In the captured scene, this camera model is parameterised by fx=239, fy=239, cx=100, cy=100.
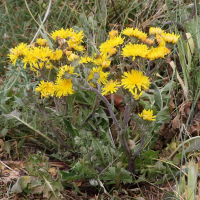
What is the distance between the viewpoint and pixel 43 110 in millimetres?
1650

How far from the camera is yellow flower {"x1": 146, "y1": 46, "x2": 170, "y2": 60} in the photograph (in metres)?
1.30

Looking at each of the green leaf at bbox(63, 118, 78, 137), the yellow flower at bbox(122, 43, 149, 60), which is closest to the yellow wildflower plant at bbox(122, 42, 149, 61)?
the yellow flower at bbox(122, 43, 149, 60)

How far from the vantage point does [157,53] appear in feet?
4.28

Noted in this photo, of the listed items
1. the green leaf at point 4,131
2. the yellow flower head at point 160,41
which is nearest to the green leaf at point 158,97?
the yellow flower head at point 160,41

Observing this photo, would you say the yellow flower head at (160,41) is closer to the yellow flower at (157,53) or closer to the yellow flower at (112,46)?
the yellow flower at (157,53)

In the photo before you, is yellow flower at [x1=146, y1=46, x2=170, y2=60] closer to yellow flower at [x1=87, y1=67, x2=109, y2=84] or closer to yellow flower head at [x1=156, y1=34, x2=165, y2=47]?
yellow flower head at [x1=156, y1=34, x2=165, y2=47]

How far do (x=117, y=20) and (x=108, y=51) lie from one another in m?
1.35

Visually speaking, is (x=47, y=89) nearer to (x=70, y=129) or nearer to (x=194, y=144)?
(x=70, y=129)

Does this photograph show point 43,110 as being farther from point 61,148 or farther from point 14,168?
point 14,168

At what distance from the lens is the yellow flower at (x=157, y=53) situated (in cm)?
130

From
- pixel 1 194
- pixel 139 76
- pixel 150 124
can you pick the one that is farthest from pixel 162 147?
pixel 1 194

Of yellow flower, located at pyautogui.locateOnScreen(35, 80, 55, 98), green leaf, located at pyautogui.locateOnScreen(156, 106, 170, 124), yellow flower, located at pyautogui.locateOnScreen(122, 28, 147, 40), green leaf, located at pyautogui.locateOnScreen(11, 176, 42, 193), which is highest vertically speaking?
yellow flower, located at pyautogui.locateOnScreen(122, 28, 147, 40)

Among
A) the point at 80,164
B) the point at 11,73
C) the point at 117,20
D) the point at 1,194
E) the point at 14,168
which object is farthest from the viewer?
the point at 117,20

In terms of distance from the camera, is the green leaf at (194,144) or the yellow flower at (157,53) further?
the green leaf at (194,144)
